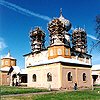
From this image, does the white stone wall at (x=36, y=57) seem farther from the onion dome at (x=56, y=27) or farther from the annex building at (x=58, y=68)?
the onion dome at (x=56, y=27)

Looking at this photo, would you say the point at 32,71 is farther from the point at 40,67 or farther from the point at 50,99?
the point at 50,99

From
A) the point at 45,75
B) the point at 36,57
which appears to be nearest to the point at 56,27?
the point at 36,57

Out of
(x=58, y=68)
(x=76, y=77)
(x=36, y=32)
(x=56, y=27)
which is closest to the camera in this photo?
(x=58, y=68)

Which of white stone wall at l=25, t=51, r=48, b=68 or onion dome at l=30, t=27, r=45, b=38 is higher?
onion dome at l=30, t=27, r=45, b=38

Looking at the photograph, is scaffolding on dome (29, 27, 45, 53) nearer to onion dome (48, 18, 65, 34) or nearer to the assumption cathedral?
the assumption cathedral

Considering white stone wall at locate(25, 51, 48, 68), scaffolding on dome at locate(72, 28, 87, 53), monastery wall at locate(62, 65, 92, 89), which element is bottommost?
monastery wall at locate(62, 65, 92, 89)

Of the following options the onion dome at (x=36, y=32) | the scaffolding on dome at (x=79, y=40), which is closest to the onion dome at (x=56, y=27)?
the onion dome at (x=36, y=32)

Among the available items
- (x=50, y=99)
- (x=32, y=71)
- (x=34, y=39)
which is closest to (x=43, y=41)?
→ (x=34, y=39)

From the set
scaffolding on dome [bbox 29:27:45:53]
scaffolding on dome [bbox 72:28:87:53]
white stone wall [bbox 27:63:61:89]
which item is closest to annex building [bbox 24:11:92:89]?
white stone wall [bbox 27:63:61:89]

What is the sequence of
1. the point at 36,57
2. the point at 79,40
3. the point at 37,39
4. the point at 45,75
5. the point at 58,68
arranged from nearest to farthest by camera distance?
the point at 58,68, the point at 45,75, the point at 36,57, the point at 37,39, the point at 79,40

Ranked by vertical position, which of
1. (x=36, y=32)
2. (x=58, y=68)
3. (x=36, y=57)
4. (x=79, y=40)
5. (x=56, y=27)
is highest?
(x=36, y=32)

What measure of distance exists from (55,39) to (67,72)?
11382mm

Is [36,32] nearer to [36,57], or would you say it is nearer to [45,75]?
[36,57]

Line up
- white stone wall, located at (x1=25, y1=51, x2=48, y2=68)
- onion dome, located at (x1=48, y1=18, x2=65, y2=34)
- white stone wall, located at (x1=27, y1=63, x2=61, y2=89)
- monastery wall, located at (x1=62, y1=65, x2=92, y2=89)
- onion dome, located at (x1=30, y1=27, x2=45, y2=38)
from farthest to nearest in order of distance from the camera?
onion dome, located at (x1=30, y1=27, x2=45, y2=38)
white stone wall, located at (x1=25, y1=51, x2=48, y2=68)
onion dome, located at (x1=48, y1=18, x2=65, y2=34)
monastery wall, located at (x1=62, y1=65, x2=92, y2=89)
white stone wall, located at (x1=27, y1=63, x2=61, y2=89)
